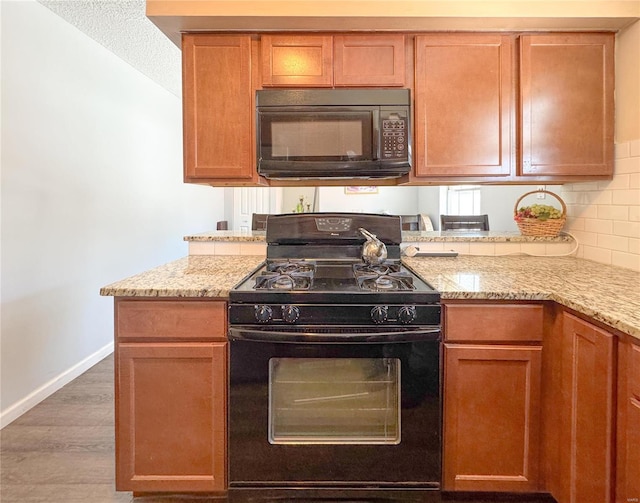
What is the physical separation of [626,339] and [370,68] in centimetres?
148

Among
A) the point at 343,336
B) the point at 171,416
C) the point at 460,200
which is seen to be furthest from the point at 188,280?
the point at 460,200

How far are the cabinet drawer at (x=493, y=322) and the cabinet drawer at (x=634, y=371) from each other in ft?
1.17

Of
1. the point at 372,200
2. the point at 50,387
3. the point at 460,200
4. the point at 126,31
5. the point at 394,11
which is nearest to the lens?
the point at 394,11

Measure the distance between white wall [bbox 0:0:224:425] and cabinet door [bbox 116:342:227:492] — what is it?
1.19 meters

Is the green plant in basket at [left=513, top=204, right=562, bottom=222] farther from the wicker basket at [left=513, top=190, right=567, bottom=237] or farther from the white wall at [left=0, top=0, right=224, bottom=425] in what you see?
the white wall at [left=0, top=0, right=224, bottom=425]

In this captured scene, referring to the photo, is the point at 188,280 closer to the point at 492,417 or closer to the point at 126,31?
the point at 492,417

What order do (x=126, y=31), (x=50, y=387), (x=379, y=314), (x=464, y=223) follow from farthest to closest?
(x=464, y=223) → (x=126, y=31) → (x=50, y=387) → (x=379, y=314)

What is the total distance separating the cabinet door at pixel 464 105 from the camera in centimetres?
193

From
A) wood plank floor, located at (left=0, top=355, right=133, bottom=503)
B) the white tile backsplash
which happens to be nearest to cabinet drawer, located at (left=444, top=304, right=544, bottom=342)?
the white tile backsplash

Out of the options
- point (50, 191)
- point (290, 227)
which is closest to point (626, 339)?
point (290, 227)

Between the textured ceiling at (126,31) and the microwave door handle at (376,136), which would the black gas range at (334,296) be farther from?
the textured ceiling at (126,31)

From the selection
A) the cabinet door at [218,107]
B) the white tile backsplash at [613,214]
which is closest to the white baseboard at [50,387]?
the cabinet door at [218,107]

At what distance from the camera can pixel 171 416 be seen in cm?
150

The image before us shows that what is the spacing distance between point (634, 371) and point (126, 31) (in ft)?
11.0
